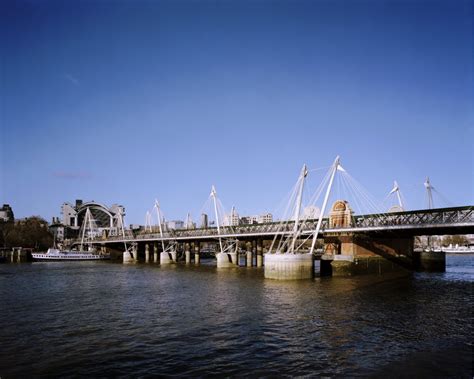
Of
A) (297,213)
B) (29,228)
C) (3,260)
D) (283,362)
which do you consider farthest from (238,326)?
(29,228)

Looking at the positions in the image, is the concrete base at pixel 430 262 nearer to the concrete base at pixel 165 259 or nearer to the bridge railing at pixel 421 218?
the bridge railing at pixel 421 218

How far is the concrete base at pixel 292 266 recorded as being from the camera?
2232 inches

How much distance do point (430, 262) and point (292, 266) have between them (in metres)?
41.7

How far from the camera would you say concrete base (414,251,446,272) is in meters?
82.6

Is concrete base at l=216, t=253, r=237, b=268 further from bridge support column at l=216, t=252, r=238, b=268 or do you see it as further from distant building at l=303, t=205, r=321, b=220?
distant building at l=303, t=205, r=321, b=220

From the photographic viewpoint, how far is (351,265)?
6369cm

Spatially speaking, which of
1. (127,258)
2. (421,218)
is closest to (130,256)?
(127,258)

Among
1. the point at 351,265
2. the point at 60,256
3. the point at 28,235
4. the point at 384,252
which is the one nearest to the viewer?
the point at 351,265

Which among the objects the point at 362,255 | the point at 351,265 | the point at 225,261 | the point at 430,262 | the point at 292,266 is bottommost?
the point at 430,262

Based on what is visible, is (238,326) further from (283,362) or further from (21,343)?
(21,343)

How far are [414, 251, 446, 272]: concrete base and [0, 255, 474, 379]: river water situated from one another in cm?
3833

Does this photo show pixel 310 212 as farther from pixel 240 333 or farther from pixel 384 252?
pixel 240 333

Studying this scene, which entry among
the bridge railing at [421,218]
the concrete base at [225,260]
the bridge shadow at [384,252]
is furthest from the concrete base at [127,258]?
the bridge shadow at [384,252]

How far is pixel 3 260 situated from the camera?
132125 millimetres
